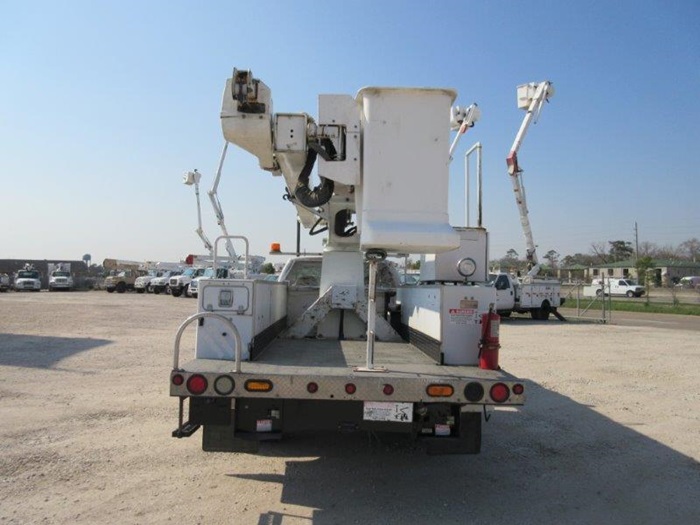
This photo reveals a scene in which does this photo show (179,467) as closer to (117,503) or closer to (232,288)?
(117,503)

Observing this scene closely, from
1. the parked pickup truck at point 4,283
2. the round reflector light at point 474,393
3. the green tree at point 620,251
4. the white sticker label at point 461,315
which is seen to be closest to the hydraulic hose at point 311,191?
the white sticker label at point 461,315

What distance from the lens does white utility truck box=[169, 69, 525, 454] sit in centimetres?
347

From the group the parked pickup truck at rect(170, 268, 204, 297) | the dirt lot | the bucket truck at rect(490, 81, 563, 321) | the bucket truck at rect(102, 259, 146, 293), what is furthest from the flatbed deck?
the bucket truck at rect(102, 259, 146, 293)

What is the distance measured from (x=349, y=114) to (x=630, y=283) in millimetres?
54402

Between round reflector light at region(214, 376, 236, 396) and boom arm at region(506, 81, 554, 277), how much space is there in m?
21.3

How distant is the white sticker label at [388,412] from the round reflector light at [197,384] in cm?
104

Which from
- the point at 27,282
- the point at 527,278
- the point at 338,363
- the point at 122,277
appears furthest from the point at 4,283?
the point at 338,363

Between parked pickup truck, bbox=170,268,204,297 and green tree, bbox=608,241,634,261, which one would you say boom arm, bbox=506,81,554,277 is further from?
green tree, bbox=608,241,634,261

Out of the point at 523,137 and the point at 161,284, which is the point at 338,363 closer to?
the point at 523,137

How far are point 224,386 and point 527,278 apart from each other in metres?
20.1

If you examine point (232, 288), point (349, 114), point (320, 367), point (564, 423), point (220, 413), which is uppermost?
point (349, 114)

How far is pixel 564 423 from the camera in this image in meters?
6.09

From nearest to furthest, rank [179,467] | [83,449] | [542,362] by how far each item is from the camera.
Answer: [179,467] → [83,449] → [542,362]

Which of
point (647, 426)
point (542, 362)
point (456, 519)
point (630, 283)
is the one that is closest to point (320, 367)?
point (456, 519)
